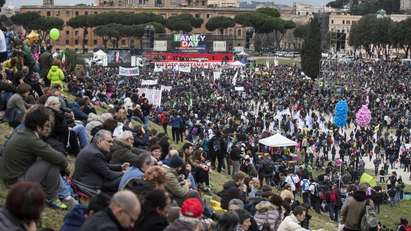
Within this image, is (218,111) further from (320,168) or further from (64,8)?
(64,8)

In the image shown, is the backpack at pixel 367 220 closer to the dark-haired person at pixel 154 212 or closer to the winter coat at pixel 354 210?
the winter coat at pixel 354 210

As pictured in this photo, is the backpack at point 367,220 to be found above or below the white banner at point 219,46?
above

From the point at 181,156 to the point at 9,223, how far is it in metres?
7.81

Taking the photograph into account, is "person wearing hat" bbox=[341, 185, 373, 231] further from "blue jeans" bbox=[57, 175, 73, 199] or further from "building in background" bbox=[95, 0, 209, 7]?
"building in background" bbox=[95, 0, 209, 7]

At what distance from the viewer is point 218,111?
133 ft

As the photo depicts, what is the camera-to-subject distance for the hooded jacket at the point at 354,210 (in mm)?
10375

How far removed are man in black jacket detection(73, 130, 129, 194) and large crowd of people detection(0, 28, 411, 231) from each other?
15 millimetres

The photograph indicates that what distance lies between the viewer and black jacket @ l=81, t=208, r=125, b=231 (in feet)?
18.0

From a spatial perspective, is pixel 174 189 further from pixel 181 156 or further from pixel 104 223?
pixel 181 156

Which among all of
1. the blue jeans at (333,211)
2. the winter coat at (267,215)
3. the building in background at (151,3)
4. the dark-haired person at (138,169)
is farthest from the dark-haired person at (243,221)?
the building in background at (151,3)

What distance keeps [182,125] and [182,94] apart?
72.2 ft

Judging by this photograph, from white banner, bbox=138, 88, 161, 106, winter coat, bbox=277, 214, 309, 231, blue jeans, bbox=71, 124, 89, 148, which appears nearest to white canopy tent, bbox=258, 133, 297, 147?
white banner, bbox=138, 88, 161, 106

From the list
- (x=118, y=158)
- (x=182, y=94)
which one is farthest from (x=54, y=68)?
(x=182, y=94)

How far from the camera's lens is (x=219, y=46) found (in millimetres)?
78938
